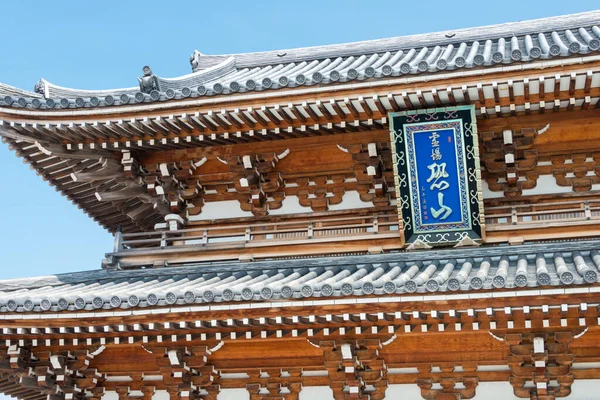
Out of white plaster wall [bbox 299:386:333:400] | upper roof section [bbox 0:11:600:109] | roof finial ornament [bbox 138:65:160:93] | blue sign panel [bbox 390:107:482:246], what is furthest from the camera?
roof finial ornament [bbox 138:65:160:93]

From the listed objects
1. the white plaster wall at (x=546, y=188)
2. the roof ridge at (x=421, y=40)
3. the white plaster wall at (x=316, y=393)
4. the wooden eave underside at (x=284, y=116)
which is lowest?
the white plaster wall at (x=316, y=393)

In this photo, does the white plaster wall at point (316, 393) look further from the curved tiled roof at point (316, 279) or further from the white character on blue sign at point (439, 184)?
the white character on blue sign at point (439, 184)

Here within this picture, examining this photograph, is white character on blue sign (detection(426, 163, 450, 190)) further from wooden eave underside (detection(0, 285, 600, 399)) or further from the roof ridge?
the roof ridge

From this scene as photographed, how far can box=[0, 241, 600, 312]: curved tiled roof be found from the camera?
8391 millimetres

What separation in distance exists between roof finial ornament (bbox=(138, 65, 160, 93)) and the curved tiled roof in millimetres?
2706

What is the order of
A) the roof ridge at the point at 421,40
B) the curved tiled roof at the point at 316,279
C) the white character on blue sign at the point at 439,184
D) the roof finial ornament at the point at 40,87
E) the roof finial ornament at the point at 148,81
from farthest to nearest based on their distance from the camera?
the roof ridge at the point at 421,40
the roof finial ornament at the point at 40,87
the roof finial ornament at the point at 148,81
the white character on blue sign at the point at 439,184
the curved tiled roof at the point at 316,279

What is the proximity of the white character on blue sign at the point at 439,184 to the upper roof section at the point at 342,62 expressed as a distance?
149cm

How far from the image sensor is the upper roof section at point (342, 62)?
10.4 m

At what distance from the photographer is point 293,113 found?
10961 mm

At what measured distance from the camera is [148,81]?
1144cm

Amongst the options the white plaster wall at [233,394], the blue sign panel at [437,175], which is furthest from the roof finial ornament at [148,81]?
the white plaster wall at [233,394]

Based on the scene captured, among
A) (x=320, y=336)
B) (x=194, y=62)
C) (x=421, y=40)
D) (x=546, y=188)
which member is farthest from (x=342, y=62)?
(x=320, y=336)

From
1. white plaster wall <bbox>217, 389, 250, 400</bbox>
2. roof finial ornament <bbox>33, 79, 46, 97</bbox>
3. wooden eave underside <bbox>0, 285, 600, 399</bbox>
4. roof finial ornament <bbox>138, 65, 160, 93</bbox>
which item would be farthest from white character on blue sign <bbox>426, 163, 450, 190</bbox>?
roof finial ornament <bbox>33, 79, 46, 97</bbox>

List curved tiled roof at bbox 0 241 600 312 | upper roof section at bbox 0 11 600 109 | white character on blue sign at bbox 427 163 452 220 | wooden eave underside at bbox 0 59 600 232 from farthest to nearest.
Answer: white character on blue sign at bbox 427 163 452 220
upper roof section at bbox 0 11 600 109
wooden eave underside at bbox 0 59 600 232
curved tiled roof at bbox 0 241 600 312
